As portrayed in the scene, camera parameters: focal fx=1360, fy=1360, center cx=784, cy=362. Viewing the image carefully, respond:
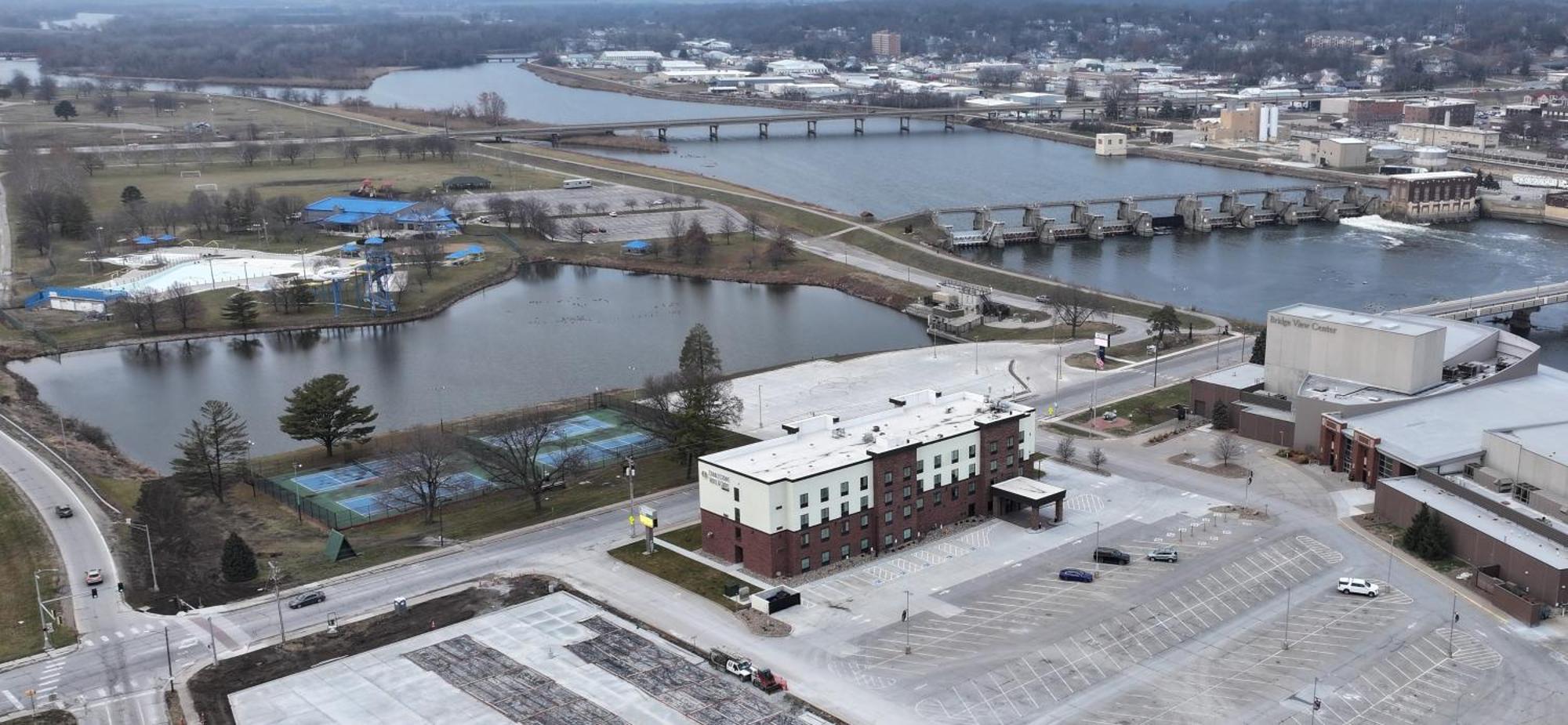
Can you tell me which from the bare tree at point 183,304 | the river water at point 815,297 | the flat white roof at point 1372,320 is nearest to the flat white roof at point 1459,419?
the flat white roof at point 1372,320

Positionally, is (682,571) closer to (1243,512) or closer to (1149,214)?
(1243,512)

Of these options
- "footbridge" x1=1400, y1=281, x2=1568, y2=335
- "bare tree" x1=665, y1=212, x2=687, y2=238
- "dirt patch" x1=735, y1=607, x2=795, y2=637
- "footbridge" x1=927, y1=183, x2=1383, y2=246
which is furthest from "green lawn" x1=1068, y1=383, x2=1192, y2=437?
"bare tree" x1=665, y1=212, x2=687, y2=238

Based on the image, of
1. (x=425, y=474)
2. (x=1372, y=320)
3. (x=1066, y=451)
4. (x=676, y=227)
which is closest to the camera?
(x=425, y=474)

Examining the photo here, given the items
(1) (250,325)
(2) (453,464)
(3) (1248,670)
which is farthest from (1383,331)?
(1) (250,325)

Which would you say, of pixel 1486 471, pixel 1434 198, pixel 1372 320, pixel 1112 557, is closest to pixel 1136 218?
pixel 1434 198

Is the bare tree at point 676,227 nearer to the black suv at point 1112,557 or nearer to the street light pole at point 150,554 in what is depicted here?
the street light pole at point 150,554
